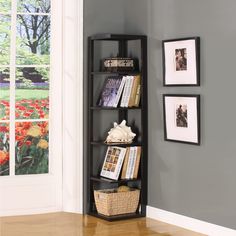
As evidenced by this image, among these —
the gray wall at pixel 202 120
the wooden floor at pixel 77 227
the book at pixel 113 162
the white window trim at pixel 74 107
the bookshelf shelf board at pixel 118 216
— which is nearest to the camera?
the gray wall at pixel 202 120

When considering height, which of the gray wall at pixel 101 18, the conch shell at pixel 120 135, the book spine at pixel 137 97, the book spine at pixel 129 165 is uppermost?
the gray wall at pixel 101 18

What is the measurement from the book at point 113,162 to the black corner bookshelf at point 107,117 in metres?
0.06

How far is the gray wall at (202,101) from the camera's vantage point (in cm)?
478

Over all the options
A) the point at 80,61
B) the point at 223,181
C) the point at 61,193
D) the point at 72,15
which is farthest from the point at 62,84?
the point at 223,181

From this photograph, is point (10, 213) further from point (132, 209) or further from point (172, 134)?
point (172, 134)

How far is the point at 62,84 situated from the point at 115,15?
81 centimetres

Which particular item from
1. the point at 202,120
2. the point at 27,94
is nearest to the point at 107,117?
→ the point at 27,94

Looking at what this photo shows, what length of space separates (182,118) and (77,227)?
123cm

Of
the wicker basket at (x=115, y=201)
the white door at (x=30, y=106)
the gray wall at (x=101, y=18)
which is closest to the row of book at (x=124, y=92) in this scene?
the gray wall at (x=101, y=18)

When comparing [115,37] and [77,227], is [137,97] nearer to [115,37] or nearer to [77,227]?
[115,37]

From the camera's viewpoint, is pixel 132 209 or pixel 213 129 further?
pixel 132 209

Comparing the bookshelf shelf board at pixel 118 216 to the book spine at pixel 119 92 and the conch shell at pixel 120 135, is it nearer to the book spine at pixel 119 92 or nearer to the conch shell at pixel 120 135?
the conch shell at pixel 120 135

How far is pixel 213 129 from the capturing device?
4.91m

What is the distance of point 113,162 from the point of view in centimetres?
557
